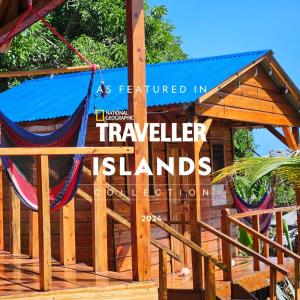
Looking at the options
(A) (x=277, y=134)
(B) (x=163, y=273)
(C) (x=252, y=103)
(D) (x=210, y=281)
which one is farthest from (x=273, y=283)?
(A) (x=277, y=134)

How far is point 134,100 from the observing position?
5.23 metres

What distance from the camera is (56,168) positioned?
5793 mm

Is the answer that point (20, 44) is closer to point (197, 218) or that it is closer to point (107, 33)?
point (107, 33)

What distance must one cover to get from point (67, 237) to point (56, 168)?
1099mm

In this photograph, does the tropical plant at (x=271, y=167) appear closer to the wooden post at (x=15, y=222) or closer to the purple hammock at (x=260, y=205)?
the wooden post at (x=15, y=222)

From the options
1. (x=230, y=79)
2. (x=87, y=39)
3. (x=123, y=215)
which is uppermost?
(x=87, y=39)

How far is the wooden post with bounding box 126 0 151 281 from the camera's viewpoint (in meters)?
5.19

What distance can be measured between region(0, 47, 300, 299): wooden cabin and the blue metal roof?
0.02 meters

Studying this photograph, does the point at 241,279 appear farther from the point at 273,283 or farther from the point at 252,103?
the point at 252,103

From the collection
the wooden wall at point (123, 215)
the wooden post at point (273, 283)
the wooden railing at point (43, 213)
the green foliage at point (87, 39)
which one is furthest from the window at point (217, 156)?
the wooden railing at point (43, 213)

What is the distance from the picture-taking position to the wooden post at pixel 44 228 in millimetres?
4840

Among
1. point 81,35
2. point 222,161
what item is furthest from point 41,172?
point 81,35

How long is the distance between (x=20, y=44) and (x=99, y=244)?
938 centimetres

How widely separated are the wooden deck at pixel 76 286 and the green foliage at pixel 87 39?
31.2ft
